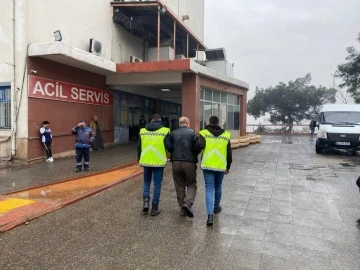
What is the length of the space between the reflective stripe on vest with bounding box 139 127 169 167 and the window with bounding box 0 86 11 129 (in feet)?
25.4

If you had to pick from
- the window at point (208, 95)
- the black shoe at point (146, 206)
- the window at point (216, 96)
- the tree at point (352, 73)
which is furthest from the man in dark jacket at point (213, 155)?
the tree at point (352, 73)

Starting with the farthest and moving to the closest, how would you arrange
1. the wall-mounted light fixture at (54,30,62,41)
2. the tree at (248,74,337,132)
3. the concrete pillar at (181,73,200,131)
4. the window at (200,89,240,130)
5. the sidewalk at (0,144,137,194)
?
the tree at (248,74,337,132) → the window at (200,89,240,130) → the concrete pillar at (181,73,200,131) → the wall-mounted light fixture at (54,30,62,41) → the sidewalk at (0,144,137,194)

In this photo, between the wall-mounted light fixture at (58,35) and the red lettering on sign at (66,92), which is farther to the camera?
the red lettering on sign at (66,92)

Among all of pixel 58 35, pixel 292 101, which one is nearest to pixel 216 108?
pixel 58 35

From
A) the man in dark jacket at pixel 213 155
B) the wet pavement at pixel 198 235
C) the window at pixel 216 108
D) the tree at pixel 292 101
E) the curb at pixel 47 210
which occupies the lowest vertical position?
the wet pavement at pixel 198 235

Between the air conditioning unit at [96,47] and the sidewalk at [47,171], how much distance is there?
439cm

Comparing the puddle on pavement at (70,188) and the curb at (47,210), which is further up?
the puddle on pavement at (70,188)

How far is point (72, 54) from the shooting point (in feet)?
35.5

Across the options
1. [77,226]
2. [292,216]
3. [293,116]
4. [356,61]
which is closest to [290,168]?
[292,216]

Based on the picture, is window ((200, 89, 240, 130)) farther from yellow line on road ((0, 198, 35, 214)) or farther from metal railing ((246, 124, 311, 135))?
metal railing ((246, 124, 311, 135))

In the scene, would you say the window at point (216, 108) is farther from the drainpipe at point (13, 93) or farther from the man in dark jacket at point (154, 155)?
the man in dark jacket at point (154, 155)

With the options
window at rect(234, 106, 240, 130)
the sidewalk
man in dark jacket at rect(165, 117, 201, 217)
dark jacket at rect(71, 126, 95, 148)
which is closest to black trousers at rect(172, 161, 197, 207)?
man in dark jacket at rect(165, 117, 201, 217)

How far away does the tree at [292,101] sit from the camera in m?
34.8

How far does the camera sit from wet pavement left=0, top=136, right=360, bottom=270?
3.58 metres
